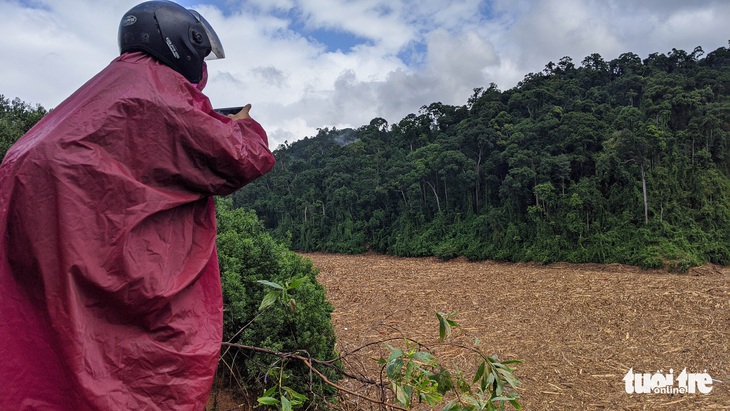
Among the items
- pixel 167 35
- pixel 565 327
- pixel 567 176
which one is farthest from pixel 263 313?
pixel 567 176

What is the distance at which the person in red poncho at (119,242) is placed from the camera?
864 mm

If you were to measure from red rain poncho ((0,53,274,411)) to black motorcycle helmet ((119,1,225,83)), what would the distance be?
7cm

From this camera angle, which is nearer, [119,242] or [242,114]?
[119,242]

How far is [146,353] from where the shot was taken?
0.94m

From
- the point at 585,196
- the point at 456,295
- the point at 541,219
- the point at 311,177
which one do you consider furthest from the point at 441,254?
the point at 311,177

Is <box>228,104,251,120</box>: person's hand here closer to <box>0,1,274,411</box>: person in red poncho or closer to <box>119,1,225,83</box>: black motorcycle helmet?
<box>0,1,274,411</box>: person in red poncho

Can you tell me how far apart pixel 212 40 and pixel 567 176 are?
Answer: 15.0 metres

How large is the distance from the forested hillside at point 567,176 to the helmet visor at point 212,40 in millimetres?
12921

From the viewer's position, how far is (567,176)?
14.5m

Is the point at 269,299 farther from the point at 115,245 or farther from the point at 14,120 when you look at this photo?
the point at 14,120

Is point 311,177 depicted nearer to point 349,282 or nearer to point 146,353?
point 349,282

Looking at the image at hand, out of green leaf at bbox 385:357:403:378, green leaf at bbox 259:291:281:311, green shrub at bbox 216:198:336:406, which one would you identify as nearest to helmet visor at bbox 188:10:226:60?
green leaf at bbox 259:291:281:311

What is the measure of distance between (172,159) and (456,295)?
804cm

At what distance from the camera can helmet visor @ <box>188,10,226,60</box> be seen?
4.10 ft
